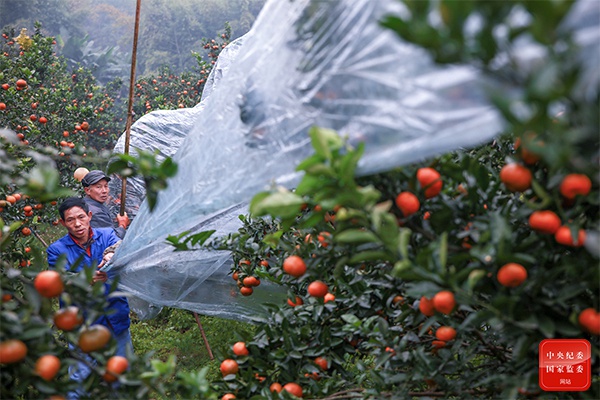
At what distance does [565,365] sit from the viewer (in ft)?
4.65

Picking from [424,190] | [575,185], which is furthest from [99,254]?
[575,185]

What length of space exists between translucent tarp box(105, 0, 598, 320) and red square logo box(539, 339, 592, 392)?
0.63 metres

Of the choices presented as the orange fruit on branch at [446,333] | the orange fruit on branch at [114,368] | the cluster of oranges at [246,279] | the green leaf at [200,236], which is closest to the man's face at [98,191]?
the cluster of oranges at [246,279]

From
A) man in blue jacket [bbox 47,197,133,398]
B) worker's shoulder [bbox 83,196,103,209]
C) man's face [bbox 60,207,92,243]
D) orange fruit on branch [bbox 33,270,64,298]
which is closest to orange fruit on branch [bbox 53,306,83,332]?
orange fruit on branch [bbox 33,270,64,298]

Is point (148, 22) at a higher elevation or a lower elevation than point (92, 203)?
lower

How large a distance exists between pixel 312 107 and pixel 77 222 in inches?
84.3

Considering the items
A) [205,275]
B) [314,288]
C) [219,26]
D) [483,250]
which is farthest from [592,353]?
[219,26]

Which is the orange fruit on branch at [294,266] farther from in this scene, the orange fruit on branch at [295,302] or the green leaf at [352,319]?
the orange fruit on branch at [295,302]

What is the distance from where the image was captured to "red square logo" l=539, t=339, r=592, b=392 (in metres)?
1.41

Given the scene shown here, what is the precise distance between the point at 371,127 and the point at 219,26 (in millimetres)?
29713

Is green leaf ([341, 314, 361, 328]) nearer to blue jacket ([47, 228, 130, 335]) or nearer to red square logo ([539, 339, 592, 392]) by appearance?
red square logo ([539, 339, 592, 392])

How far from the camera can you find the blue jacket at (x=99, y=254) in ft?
10.2

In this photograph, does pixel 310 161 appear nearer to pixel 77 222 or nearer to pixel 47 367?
pixel 47 367

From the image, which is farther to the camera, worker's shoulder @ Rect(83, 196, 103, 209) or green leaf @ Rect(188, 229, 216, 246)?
worker's shoulder @ Rect(83, 196, 103, 209)
